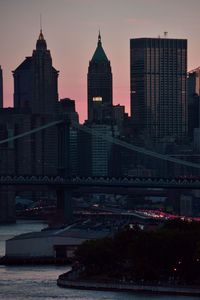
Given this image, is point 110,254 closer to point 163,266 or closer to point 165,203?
point 163,266

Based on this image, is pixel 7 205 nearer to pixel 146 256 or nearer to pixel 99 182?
pixel 99 182

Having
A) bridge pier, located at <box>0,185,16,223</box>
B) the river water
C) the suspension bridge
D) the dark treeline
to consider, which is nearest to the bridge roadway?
the suspension bridge

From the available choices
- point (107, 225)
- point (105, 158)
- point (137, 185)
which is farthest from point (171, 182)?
point (105, 158)

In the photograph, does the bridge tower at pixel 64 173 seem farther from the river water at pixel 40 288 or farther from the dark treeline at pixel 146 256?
the dark treeline at pixel 146 256

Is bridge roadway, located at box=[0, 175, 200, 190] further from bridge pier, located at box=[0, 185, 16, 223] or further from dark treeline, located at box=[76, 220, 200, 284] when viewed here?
dark treeline, located at box=[76, 220, 200, 284]

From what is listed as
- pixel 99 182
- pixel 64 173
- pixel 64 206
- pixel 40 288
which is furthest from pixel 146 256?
pixel 64 173
